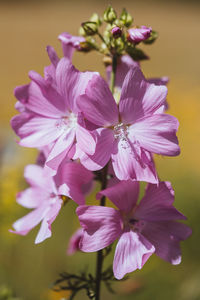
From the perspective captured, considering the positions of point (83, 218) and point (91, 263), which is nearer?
point (83, 218)

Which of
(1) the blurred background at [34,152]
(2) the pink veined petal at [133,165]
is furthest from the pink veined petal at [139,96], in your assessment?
(1) the blurred background at [34,152]

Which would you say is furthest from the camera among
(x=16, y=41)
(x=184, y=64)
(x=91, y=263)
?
(x=16, y=41)

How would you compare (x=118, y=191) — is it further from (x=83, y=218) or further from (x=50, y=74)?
(x=50, y=74)

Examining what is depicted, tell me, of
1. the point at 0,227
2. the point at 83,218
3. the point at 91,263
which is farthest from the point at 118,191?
the point at 91,263

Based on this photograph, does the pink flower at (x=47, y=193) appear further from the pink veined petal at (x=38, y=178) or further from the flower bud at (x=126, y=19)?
the flower bud at (x=126, y=19)

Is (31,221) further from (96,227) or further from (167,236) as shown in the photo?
(167,236)

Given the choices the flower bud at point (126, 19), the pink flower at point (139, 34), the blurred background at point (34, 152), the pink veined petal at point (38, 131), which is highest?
the flower bud at point (126, 19)

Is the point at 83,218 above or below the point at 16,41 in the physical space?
below
